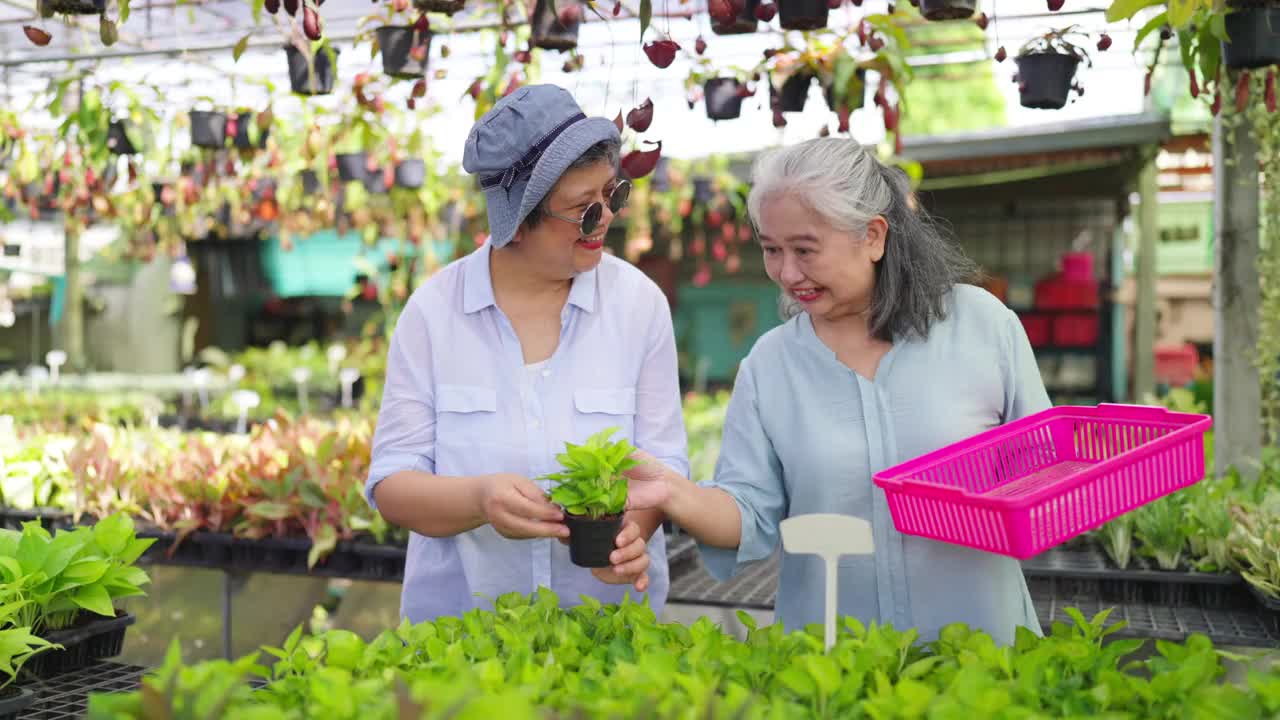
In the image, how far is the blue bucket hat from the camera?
1.66m

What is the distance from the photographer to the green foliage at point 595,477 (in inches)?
58.9

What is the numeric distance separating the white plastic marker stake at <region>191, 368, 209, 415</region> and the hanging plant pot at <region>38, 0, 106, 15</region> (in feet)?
13.2

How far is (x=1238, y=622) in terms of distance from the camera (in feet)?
8.48

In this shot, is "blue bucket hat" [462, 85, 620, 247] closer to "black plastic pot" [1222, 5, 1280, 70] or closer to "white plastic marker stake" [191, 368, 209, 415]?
"black plastic pot" [1222, 5, 1280, 70]

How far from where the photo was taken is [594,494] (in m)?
1.51

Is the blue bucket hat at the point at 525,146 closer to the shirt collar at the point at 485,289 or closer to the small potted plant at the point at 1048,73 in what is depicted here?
the shirt collar at the point at 485,289

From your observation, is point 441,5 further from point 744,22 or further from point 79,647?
point 79,647

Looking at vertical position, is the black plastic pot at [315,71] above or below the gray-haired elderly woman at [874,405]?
above

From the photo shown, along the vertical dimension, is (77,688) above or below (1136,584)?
above

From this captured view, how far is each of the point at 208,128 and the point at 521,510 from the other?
389cm

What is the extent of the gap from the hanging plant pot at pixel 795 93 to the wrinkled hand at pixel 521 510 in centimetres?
197

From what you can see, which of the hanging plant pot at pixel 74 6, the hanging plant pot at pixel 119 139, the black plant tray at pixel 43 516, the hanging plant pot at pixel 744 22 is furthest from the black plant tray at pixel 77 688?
the hanging plant pot at pixel 119 139

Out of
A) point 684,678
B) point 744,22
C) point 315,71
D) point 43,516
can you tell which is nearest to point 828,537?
point 684,678

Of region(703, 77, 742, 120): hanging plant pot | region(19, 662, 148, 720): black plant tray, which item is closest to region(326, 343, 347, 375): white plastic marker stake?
region(703, 77, 742, 120): hanging plant pot
